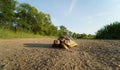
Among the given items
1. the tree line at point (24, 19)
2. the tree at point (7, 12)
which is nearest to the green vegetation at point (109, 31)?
the tree line at point (24, 19)

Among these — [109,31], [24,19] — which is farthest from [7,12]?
[109,31]

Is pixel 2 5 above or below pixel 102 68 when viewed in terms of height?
above

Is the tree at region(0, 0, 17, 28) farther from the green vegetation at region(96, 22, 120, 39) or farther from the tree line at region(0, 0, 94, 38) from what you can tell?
the green vegetation at region(96, 22, 120, 39)

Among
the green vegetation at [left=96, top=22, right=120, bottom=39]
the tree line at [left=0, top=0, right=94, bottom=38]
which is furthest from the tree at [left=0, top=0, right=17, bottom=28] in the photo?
the green vegetation at [left=96, top=22, right=120, bottom=39]

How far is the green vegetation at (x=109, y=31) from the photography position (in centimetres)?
1393

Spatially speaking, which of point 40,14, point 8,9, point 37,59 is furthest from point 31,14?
point 37,59

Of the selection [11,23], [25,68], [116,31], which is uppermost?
[11,23]

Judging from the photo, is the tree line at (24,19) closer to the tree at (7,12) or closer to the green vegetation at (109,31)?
the tree at (7,12)

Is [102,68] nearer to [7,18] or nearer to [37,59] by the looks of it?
[37,59]

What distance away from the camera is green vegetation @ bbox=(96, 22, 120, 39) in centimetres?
1393

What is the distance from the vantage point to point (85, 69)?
16.6ft

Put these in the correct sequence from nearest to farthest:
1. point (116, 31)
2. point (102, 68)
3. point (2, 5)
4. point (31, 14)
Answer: point (102, 68) → point (116, 31) → point (2, 5) → point (31, 14)

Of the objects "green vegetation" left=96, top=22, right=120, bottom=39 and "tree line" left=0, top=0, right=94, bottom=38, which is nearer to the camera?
"green vegetation" left=96, top=22, right=120, bottom=39

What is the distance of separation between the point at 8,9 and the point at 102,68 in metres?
20.3
